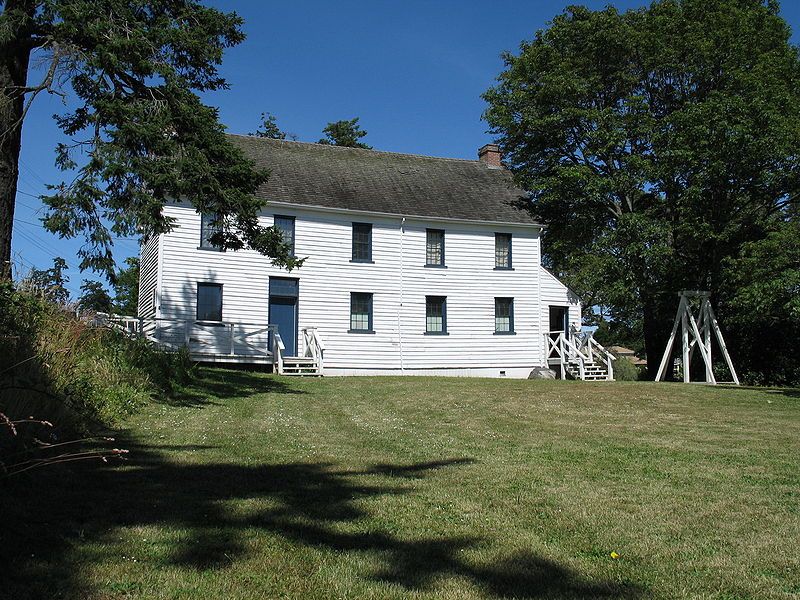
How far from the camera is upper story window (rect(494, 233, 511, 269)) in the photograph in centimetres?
2873

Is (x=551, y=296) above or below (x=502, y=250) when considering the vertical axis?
below

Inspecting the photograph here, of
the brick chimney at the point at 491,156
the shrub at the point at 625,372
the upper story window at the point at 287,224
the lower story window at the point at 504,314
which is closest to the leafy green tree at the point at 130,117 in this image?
the upper story window at the point at 287,224

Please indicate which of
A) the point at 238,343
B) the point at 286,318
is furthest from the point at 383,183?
the point at 238,343

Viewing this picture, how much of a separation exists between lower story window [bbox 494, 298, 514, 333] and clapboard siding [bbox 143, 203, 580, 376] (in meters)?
0.23

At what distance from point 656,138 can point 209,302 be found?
1796cm

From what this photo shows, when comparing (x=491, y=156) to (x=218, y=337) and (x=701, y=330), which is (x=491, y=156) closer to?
(x=701, y=330)

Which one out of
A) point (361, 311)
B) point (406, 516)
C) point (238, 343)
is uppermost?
point (361, 311)

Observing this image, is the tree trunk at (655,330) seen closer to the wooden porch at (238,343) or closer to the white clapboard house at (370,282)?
the white clapboard house at (370,282)

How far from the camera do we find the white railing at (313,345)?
77.9ft

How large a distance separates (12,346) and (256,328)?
652 inches

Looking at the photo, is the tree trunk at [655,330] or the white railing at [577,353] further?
the tree trunk at [655,330]

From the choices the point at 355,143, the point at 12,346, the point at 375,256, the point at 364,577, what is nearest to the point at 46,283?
the point at 12,346

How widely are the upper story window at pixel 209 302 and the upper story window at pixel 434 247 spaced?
27.2 ft

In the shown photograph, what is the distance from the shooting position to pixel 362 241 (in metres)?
26.9
